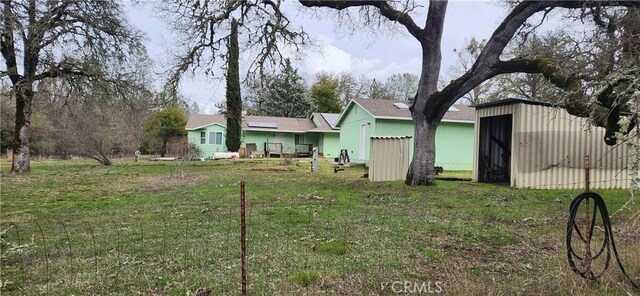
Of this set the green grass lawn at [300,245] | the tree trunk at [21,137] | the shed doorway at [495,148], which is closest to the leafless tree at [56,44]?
the tree trunk at [21,137]

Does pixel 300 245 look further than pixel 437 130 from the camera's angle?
No

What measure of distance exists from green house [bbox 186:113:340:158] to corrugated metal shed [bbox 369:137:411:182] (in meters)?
18.2

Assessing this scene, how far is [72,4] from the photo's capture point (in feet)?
47.8

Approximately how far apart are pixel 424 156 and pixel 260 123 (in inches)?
931

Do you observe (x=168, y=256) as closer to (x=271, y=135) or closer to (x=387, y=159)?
(x=387, y=159)

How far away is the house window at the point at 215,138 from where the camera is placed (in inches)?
1307

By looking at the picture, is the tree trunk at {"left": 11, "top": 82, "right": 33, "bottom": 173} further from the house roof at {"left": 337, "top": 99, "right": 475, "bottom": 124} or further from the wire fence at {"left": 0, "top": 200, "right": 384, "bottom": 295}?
the house roof at {"left": 337, "top": 99, "right": 475, "bottom": 124}

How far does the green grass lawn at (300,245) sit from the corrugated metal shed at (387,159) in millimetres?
4231

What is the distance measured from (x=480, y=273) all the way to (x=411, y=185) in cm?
789

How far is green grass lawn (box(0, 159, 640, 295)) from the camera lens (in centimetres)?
339

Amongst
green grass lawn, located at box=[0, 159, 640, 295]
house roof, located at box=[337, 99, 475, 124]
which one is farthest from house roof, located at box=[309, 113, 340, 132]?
green grass lawn, located at box=[0, 159, 640, 295]

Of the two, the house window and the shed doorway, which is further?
the house window

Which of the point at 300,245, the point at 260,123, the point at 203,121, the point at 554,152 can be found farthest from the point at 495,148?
the point at 203,121

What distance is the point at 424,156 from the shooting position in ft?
38.4
